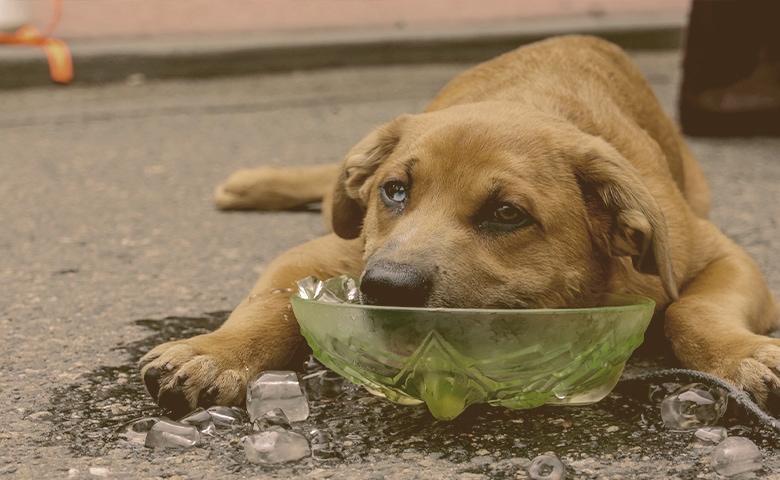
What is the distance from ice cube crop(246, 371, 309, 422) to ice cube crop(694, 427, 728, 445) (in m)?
1.03

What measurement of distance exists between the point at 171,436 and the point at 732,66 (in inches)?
209

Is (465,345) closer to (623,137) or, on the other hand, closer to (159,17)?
(623,137)

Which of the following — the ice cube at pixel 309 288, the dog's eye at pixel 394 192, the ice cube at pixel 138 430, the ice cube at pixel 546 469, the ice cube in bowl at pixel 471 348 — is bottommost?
the ice cube at pixel 138 430

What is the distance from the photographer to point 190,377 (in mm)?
2859

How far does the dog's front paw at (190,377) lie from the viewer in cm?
285

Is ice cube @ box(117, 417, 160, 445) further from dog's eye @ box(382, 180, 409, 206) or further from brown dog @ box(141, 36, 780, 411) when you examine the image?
dog's eye @ box(382, 180, 409, 206)

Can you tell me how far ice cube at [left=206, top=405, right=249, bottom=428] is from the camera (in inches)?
111

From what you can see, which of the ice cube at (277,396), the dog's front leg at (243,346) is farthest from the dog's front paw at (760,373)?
the dog's front leg at (243,346)

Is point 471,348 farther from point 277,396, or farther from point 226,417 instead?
point 226,417

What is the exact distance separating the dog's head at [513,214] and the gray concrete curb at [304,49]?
6.94 meters

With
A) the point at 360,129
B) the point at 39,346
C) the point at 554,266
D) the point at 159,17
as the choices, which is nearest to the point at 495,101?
the point at 554,266

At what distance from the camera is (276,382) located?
2.87 meters

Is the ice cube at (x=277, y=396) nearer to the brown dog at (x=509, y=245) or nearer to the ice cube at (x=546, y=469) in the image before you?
the brown dog at (x=509, y=245)

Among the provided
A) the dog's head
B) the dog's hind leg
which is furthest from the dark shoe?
the dog's head
